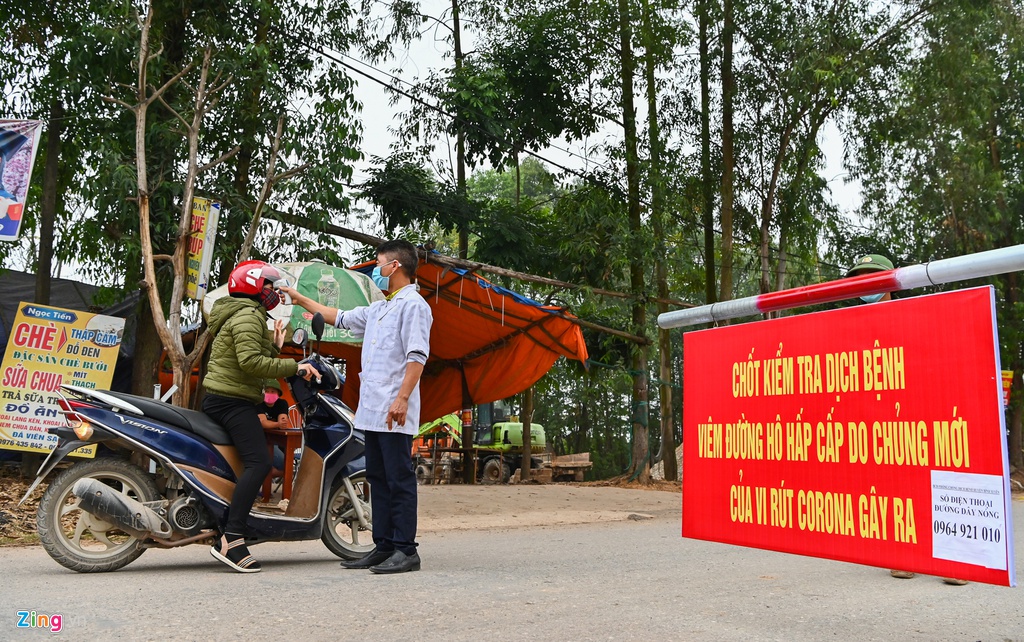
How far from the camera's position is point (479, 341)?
12.0 m

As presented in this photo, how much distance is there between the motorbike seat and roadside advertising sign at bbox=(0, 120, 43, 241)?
3.58 metres

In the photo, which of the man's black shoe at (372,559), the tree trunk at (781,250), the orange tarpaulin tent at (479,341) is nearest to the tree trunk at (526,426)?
the orange tarpaulin tent at (479,341)

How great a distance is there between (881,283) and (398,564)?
3.03m

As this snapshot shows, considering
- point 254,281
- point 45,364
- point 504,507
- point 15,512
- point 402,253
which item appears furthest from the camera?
point 504,507

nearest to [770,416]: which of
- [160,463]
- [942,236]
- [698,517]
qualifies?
[698,517]

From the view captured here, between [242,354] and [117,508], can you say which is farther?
[242,354]

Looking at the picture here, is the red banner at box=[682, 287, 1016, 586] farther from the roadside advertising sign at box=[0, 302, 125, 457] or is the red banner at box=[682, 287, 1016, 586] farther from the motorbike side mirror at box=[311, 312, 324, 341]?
the roadside advertising sign at box=[0, 302, 125, 457]

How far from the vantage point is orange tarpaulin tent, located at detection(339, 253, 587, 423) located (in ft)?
33.2

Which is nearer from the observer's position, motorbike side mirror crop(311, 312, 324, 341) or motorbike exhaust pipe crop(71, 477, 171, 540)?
motorbike exhaust pipe crop(71, 477, 171, 540)

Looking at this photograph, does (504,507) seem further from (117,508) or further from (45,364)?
(117,508)

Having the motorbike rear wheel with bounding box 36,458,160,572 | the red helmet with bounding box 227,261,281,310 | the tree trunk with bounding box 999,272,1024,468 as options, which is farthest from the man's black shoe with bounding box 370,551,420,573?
the tree trunk with bounding box 999,272,1024,468

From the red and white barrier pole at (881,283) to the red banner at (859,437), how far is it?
0.16 feet

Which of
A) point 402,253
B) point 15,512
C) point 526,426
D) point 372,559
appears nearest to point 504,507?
point 15,512

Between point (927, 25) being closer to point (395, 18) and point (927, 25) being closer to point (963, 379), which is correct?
point (395, 18)
